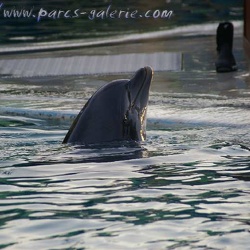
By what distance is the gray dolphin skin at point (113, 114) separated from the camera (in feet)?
24.4

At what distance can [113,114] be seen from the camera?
7.47 metres

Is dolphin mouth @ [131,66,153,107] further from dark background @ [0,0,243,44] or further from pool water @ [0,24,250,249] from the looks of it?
dark background @ [0,0,243,44]

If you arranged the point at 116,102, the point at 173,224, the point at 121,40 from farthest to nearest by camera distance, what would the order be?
the point at 121,40
the point at 116,102
the point at 173,224

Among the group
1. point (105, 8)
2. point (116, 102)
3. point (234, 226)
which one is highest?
point (105, 8)

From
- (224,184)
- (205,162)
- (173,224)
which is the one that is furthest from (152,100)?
(173,224)

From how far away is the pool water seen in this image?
4980mm

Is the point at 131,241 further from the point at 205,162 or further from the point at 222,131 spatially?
the point at 222,131

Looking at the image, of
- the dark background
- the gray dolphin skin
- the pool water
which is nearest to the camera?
the pool water

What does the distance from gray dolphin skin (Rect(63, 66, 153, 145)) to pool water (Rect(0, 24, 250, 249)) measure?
132 mm

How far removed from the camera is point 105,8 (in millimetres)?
17016

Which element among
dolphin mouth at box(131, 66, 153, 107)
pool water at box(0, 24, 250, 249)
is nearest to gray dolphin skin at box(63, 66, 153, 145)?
dolphin mouth at box(131, 66, 153, 107)

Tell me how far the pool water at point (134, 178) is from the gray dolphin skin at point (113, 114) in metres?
0.13

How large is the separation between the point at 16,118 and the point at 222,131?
221cm

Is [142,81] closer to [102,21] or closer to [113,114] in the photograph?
[113,114]
